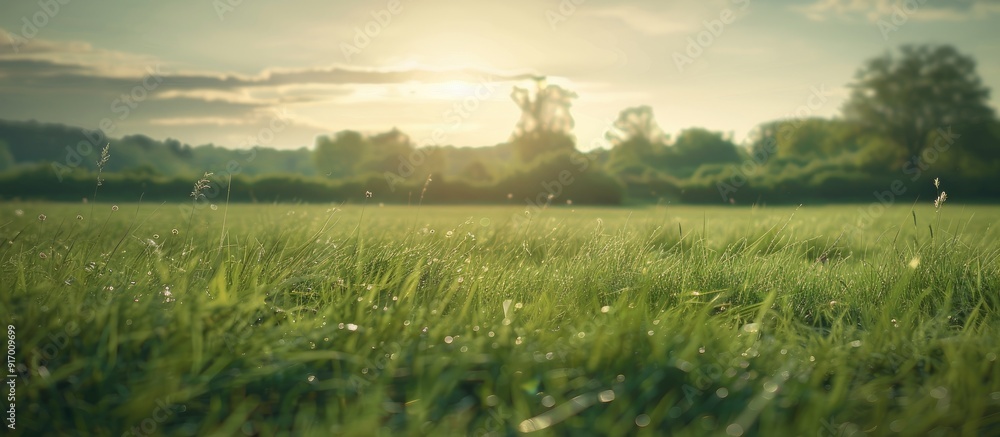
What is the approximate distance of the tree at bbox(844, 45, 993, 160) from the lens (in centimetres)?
2945

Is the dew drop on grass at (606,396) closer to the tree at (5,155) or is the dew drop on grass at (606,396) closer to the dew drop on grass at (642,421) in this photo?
the dew drop on grass at (642,421)

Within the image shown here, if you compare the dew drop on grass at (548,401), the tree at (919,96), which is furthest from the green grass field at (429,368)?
the tree at (919,96)

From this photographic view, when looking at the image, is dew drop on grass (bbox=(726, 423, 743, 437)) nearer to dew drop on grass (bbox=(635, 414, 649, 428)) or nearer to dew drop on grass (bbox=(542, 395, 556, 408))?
dew drop on grass (bbox=(635, 414, 649, 428))

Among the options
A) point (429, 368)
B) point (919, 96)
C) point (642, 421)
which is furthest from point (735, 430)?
point (919, 96)

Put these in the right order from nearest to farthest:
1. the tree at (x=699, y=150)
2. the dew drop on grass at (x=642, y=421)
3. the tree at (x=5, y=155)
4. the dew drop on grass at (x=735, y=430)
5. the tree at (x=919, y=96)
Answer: the dew drop on grass at (x=735, y=430) < the dew drop on grass at (x=642, y=421) < the tree at (x=5, y=155) < the tree at (x=919, y=96) < the tree at (x=699, y=150)

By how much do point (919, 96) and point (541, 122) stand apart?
18139mm

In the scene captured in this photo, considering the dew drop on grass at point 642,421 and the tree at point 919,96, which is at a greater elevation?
the tree at point 919,96

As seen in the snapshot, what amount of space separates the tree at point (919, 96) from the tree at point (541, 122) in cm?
1458

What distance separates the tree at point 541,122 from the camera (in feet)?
104

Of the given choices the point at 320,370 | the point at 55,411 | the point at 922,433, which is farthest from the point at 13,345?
the point at 922,433

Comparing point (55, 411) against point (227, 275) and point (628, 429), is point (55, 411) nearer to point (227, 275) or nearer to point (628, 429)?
point (227, 275)

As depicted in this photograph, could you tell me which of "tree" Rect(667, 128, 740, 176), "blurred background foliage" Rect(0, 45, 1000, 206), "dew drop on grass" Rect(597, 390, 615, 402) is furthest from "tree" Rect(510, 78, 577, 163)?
"dew drop on grass" Rect(597, 390, 615, 402)

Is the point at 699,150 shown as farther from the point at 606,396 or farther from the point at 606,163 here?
the point at 606,396

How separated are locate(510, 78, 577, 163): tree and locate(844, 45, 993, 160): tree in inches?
574
